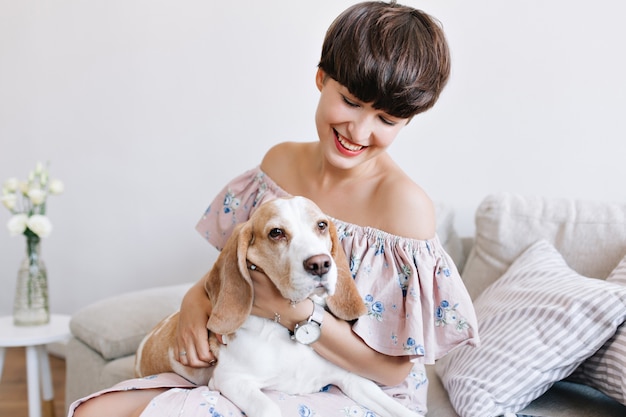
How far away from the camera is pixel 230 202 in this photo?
1985 millimetres

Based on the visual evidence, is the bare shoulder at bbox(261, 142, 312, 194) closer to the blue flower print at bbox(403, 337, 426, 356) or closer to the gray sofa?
the blue flower print at bbox(403, 337, 426, 356)

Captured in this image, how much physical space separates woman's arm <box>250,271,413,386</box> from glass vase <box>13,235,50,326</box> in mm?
1645

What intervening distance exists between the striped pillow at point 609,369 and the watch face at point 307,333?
2.45 ft

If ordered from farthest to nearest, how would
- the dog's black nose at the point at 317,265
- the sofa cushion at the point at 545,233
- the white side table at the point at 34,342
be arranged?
the white side table at the point at 34,342
the sofa cushion at the point at 545,233
the dog's black nose at the point at 317,265

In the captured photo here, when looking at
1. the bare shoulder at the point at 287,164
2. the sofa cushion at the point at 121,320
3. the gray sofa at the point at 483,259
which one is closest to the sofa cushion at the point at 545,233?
the gray sofa at the point at 483,259

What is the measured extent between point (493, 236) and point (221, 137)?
4.60ft

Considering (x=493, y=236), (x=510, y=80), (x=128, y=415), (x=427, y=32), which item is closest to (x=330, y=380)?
(x=128, y=415)

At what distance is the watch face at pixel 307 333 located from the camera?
1.52 meters

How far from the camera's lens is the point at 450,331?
1.63 metres

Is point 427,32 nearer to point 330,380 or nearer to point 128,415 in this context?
point 330,380

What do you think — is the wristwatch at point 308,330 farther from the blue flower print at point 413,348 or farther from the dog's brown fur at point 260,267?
the blue flower print at point 413,348

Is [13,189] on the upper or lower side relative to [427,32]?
lower

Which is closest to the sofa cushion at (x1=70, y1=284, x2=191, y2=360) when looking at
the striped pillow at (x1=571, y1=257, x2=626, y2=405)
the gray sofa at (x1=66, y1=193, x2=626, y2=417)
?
the gray sofa at (x1=66, y1=193, x2=626, y2=417)

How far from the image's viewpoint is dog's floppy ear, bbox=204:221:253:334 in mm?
1487
